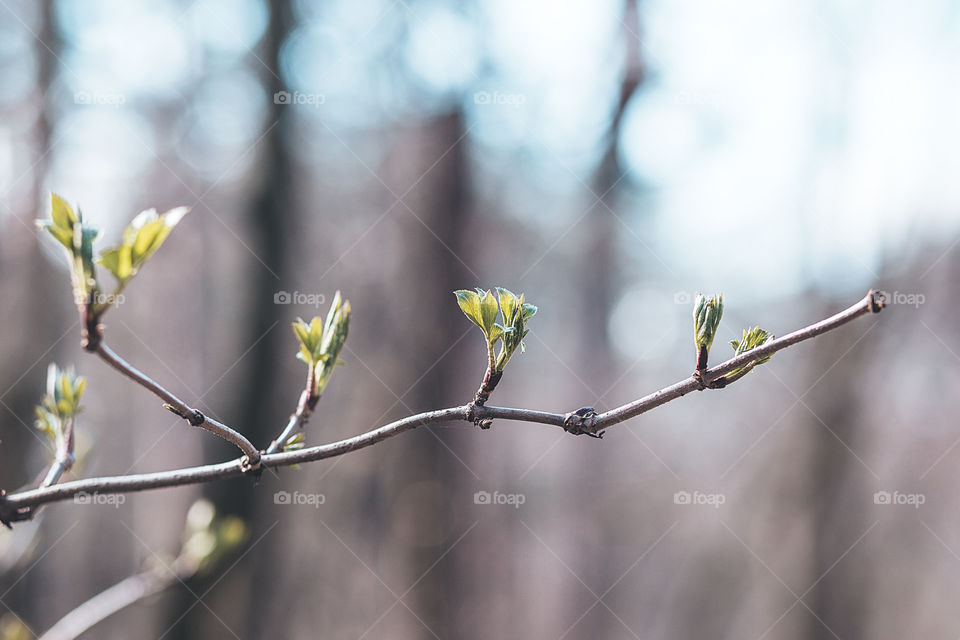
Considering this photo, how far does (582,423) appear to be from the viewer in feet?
2.10

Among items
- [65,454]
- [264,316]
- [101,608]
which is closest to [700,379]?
[65,454]

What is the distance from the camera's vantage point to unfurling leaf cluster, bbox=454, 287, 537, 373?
2.24 ft

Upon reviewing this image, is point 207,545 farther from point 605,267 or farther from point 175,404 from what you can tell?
point 605,267

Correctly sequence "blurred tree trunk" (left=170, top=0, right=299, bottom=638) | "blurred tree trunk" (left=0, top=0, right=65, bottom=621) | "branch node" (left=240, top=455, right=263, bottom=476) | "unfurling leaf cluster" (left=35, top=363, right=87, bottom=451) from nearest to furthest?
1. "branch node" (left=240, top=455, right=263, bottom=476)
2. "unfurling leaf cluster" (left=35, top=363, right=87, bottom=451)
3. "blurred tree trunk" (left=170, top=0, right=299, bottom=638)
4. "blurred tree trunk" (left=0, top=0, right=65, bottom=621)

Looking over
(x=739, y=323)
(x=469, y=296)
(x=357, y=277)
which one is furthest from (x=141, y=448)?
(x=469, y=296)

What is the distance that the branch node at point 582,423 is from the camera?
627 mm

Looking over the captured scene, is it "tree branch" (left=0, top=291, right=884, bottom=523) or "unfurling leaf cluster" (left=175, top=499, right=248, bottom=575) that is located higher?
"tree branch" (left=0, top=291, right=884, bottom=523)

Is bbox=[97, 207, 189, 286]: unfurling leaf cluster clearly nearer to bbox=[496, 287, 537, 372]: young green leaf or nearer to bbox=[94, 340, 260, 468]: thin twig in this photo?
bbox=[94, 340, 260, 468]: thin twig

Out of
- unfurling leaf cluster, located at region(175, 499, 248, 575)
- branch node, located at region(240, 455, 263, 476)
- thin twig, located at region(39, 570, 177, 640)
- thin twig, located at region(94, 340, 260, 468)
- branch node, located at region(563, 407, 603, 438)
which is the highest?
branch node, located at region(563, 407, 603, 438)

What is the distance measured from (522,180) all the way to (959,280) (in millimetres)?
4040

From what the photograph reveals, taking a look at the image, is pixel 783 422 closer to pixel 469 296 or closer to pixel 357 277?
pixel 357 277

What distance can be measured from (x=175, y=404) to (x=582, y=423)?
0.43m

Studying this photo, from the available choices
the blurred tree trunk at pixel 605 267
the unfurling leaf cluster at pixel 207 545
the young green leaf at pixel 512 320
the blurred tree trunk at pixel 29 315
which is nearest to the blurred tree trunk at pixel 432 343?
the blurred tree trunk at pixel 605 267

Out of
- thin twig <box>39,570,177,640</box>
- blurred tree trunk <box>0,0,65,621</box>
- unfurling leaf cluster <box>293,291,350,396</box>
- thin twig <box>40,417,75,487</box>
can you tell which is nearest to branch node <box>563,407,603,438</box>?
unfurling leaf cluster <box>293,291,350,396</box>
